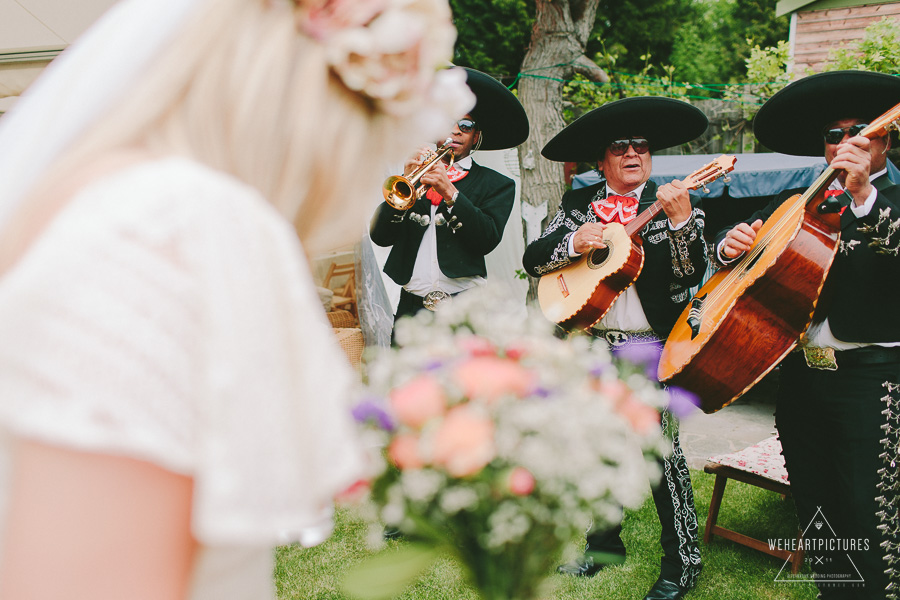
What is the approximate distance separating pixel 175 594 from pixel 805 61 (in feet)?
39.1

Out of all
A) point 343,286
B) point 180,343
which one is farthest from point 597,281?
point 343,286

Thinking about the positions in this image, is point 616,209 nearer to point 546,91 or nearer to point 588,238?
point 588,238

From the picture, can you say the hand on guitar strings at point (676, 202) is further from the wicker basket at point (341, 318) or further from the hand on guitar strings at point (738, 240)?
the wicker basket at point (341, 318)

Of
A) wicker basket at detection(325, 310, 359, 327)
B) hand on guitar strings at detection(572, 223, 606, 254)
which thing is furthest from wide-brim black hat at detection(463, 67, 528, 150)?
wicker basket at detection(325, 310, 359, 327)

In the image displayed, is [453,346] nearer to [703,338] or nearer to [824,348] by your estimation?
[703,338]

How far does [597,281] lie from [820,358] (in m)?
1.02

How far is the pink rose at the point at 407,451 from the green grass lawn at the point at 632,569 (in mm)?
2217

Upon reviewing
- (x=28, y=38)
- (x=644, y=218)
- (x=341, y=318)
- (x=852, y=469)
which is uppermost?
(x=28, y=38)

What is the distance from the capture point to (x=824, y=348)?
8.65ft

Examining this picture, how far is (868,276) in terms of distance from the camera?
253cm

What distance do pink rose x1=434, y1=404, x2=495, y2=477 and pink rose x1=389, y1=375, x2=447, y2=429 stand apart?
28mm

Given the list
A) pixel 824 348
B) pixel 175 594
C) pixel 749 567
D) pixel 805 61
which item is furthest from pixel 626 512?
pixel 805 61

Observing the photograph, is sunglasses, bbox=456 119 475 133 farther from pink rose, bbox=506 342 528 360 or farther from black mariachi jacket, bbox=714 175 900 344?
pink rose, bbox=506 342 528 360

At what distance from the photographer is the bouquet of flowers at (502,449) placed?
0.79 metres
